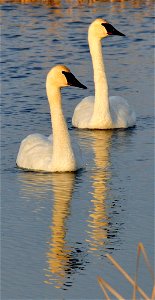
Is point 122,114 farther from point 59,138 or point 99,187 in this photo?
point 99,187

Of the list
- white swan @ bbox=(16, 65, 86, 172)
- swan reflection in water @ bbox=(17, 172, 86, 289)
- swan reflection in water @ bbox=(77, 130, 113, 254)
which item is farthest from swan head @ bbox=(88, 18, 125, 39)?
swan reflection in water @ bbox=(17, 172, 86, 289)

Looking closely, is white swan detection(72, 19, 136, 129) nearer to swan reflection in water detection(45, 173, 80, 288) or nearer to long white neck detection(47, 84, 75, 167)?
long white neck detection(47, 84, 75, 167)

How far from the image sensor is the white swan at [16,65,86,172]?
39.8 feet

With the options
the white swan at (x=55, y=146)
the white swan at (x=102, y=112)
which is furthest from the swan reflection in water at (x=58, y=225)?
the white swan at (x=102, y=112)

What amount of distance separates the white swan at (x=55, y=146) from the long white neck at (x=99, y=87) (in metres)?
1.85

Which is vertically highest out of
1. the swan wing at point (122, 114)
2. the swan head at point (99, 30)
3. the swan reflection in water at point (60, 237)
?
the swan head at point (99, 30)

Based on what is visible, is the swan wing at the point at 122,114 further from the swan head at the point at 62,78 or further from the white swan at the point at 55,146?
the swan head at the point at 62,78

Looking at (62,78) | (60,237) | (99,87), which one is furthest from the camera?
(99,87)

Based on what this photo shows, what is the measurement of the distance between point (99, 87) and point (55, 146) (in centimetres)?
279

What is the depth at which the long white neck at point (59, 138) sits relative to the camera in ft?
39.7

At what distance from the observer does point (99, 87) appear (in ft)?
48.5

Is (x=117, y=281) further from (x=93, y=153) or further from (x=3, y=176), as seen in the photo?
(x=93, y=153)

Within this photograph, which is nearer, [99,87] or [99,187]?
[99,187]

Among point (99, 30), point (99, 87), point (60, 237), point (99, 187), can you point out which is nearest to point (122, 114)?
point (99, 87)
